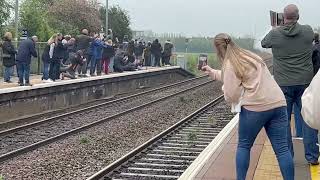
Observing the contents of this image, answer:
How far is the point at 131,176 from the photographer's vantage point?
8289 millimetres

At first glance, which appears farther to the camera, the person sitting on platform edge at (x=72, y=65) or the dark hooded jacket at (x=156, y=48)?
the dark hooded jacket at (x=156, y=48)

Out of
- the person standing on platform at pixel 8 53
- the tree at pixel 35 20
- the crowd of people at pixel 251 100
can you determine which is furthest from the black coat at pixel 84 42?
the crowd of people at pixel 251 100

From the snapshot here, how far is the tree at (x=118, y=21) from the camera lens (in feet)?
146

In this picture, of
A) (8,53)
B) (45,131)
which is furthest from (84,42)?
(45,131)

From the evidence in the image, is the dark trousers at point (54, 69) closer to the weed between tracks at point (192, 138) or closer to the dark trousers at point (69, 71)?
the dark trousers at point (69, 71)

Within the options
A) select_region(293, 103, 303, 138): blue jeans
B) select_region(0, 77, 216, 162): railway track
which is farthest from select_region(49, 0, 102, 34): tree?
select_region(293, 103, 303, 138): blue jeans

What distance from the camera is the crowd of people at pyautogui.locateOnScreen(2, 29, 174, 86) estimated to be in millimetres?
17547

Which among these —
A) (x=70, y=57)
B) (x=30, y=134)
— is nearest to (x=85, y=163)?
(x=30, y=134)

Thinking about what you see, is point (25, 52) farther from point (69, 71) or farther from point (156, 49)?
point (156, 49)

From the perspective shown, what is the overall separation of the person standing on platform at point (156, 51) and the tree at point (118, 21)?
9.50 metres

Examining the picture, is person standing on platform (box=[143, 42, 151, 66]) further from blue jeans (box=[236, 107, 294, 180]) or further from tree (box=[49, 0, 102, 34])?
blue jeans (box=[236, 107, 294, 180])

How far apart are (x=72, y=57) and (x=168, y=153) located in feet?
37.7

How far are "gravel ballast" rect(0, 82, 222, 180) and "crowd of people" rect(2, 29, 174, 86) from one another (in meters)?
3.57

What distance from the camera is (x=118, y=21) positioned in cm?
4503
